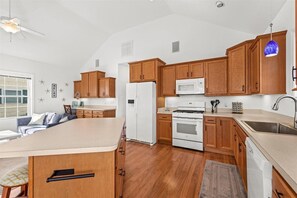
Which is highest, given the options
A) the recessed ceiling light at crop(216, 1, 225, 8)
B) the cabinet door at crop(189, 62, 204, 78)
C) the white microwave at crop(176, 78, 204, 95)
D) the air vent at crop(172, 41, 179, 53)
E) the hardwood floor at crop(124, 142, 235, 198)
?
the recessed ceiling light at crop(216, 1, 225, 8)

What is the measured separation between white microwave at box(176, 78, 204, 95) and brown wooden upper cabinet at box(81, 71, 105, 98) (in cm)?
347

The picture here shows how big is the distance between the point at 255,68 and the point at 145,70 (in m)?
2.60

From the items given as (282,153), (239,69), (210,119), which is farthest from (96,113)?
(282,153)

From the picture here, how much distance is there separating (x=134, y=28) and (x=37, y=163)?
5.13 meters

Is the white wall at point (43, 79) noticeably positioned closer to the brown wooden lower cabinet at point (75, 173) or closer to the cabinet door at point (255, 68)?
the brown wooden lower cabinet at point (75, 173)

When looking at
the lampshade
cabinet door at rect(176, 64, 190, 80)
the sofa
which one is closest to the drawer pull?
the lampshade

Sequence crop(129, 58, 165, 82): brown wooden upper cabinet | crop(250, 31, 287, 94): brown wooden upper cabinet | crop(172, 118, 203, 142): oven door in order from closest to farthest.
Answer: crop(250, 31, 287, 94): brown wooden upper cabinet → crop(172, 118, 203, 142): oven door → crop(129, 58, 165, 82): brown wooden upper cabinet

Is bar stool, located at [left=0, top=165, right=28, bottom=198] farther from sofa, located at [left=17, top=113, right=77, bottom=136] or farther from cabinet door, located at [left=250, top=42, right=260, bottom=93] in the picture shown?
cabinet door, located at [left=250, top=42, right=260, bottom=93]

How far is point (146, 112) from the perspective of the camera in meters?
3.74

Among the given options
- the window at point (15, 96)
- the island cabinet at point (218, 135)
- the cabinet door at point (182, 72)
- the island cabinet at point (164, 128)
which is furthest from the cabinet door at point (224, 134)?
the window at point (15, 96)

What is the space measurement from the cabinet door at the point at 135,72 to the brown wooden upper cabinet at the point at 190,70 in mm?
1162

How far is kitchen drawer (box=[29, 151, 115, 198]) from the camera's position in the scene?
0.87 metres

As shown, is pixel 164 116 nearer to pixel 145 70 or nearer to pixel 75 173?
pixel 145 70

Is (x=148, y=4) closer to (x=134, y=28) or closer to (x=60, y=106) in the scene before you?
(x=134, y=28)
